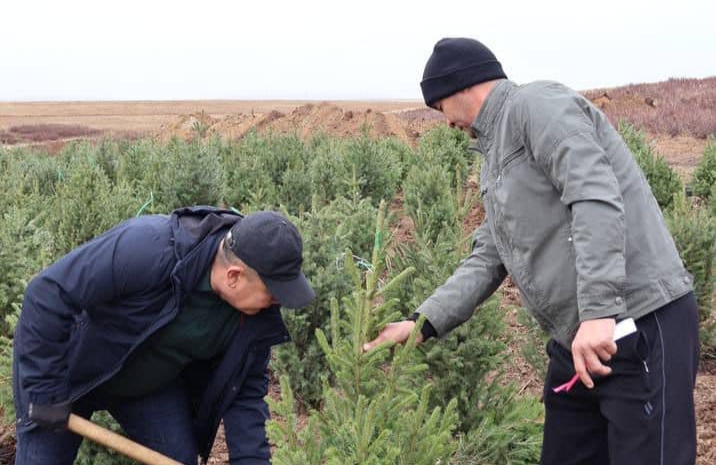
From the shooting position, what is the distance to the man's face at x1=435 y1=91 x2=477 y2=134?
254 cm

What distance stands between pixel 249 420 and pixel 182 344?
1.44 feet

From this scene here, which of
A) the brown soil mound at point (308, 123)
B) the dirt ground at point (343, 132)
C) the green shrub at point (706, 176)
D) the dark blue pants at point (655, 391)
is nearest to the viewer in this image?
the dark blue pants at point (655, 391)

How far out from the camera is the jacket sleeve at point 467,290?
115 inches

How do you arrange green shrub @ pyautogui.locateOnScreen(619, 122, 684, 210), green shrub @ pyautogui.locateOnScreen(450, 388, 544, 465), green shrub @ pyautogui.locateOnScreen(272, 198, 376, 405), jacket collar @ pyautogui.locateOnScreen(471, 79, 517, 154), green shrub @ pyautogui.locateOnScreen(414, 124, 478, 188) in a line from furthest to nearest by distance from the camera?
green shrub @ pyautogui.locateOnScreen(414, 124, 478, 188)
green shrub @ pyautogui.locateOnScreen(619, 122, 684, 210)
green shrub @ pyautogui.locateOnScreen(272, 198, 376, 405)
green shrub @ pyautogui.locateOnScreen(450, 388, 544, 465)
jacket collar @ pyautogui.locateOnScreen(471, 79, 517, 154)

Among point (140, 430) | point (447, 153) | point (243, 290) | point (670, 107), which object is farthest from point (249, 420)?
point (670, 107)

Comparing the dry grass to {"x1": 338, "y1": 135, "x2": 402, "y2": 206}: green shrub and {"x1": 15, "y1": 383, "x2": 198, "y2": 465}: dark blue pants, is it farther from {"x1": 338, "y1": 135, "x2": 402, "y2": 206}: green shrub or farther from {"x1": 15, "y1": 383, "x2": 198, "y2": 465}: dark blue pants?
{"x1": 15, "y1": 383, "x2": 198, "y2": 465}: dark blue pants

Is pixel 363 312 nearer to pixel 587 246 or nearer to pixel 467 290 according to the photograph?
pixel 467 290

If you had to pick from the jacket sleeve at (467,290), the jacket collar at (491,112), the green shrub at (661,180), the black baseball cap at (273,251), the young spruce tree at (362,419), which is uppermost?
the jacket collar at (491,112)

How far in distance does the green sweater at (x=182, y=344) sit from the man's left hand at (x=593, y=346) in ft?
4.11

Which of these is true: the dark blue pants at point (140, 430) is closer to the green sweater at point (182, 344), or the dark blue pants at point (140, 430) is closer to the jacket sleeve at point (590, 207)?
the green sweater at point (182, 344)

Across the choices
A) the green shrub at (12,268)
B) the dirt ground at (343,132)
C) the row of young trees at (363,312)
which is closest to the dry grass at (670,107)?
the dirt ground at (343,132)

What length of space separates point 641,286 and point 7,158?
15.9 metres

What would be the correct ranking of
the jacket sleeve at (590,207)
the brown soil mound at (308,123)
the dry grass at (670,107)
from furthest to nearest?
the dry grass at (670,107) < the brown soil mound at (308,123) < the jacket sleeve at (590,207)

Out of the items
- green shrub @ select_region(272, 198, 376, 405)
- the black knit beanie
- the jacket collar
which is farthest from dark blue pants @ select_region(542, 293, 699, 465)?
green shrub @ select_region(272, 198, 376, 405)
